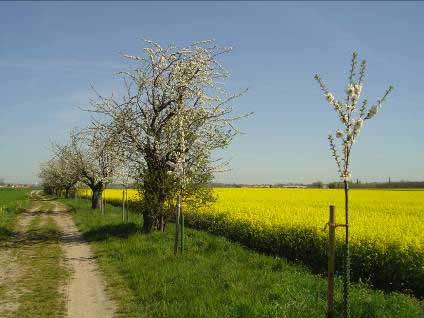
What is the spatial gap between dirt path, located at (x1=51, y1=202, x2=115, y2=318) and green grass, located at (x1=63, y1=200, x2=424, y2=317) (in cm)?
30

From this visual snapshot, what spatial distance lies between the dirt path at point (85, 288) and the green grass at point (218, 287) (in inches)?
11.8

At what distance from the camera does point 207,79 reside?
19.9m

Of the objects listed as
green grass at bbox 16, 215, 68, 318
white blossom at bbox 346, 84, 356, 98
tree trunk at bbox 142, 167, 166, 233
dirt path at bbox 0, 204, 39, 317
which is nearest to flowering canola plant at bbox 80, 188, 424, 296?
tree trunk at bbox 142, 167, 166, 233

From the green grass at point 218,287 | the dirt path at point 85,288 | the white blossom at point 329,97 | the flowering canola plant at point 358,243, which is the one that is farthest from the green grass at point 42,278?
the flowering canola plant at point 358,243

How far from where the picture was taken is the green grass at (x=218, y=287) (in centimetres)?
935

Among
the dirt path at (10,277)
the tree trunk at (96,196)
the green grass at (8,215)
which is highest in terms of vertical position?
the tree trunk at (96,196)

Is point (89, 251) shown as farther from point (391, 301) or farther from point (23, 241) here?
point (391, 301)

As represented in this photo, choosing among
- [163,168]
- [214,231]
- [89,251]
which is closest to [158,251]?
[89,251]

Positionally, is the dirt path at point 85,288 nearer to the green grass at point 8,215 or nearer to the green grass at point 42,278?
the green grass at point 42,278

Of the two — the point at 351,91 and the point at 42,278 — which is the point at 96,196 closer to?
the point at 42,278

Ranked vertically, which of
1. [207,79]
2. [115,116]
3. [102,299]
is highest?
[207,79]

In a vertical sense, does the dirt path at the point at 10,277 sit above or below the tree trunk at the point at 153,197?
below

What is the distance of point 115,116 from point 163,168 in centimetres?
307

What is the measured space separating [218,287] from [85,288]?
134 inches
